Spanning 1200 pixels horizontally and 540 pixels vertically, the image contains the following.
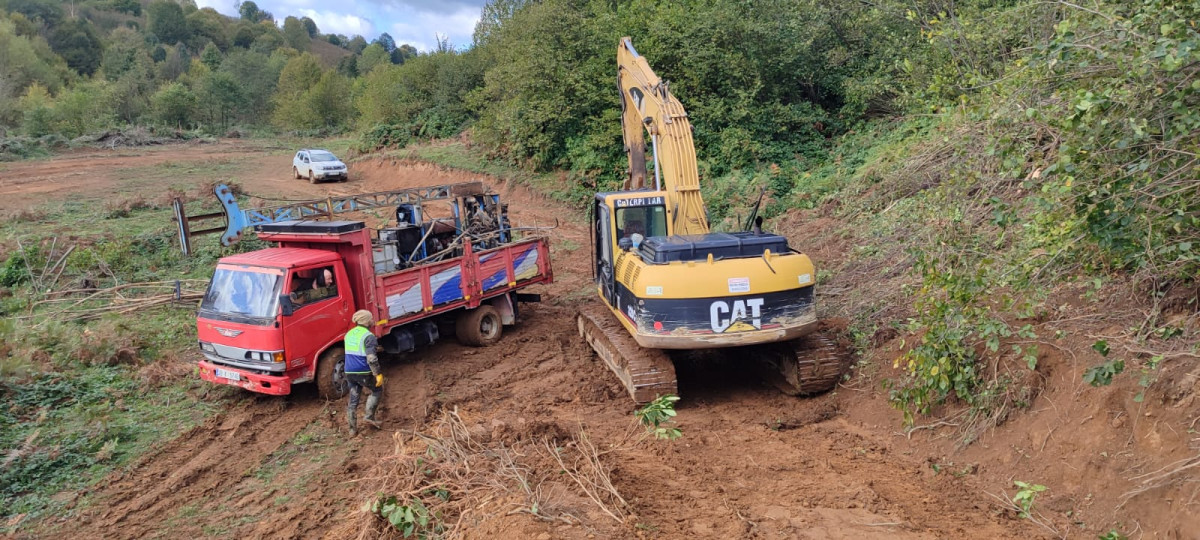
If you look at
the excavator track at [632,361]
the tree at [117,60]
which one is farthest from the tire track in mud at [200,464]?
the tree at [117,60]

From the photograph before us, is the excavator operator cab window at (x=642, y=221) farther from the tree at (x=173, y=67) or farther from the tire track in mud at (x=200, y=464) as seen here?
the tree at (x=173, y=67)

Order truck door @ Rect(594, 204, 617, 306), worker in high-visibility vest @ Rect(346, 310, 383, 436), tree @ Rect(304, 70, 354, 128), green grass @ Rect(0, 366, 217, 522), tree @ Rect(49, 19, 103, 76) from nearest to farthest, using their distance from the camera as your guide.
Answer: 1. green grass @ Rect(0, 366, 217, 522)
2. worker in high-visibility vest @ Rect(346, 310, 383, 436)
3. truck door @ Rect(594, 204, 617, 306)
4. tree @ Rect(304, 70, 354, 128)
5. tree @ Rect(49, 19, 103, 76)

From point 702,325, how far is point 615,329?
1.93 metres

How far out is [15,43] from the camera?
52.6 meters

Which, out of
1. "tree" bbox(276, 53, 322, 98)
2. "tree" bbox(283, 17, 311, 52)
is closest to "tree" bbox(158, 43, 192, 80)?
"tree" bbox(276, 53, 322, 98)

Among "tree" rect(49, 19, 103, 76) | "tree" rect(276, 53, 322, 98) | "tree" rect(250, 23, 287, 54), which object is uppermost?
"tree" rect(250, 23, 287, 54)

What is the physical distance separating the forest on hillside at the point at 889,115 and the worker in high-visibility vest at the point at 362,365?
220 inches

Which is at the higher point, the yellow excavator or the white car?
the white car

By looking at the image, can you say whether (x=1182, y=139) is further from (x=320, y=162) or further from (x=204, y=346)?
(x=320, y=162)

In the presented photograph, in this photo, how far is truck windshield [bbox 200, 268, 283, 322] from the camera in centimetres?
871

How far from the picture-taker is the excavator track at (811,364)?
803 centimetres

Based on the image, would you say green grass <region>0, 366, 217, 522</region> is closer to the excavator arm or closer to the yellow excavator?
the yellow excavator

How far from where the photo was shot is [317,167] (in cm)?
2741

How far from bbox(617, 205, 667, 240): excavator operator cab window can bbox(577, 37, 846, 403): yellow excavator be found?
0.04 feet
